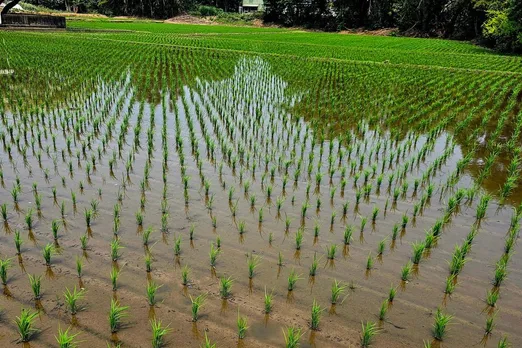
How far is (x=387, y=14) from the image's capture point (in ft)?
144

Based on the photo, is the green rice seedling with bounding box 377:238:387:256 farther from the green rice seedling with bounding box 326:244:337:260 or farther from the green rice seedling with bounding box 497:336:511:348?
the green rice seedling with bounding box 497:336:511:348

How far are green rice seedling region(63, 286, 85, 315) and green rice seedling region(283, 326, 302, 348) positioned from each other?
1552mm

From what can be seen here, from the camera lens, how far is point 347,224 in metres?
4.89

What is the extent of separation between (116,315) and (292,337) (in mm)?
1263

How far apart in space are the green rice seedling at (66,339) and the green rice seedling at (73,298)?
0.57ft

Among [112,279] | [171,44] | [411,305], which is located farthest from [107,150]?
[171,44]

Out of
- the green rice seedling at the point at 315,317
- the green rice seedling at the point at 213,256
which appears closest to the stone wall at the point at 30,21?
the green rice seedling at the point at 213,256

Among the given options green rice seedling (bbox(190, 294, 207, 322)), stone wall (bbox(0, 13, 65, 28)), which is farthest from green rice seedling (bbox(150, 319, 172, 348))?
stone wall (bbox(0, 13, 65, 28))

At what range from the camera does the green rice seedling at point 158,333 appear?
9.70 ft

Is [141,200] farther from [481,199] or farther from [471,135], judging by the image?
[471,135]

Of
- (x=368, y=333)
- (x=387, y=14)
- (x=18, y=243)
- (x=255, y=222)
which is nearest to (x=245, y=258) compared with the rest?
(x=255, y=222)

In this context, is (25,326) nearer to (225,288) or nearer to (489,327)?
(225,288)

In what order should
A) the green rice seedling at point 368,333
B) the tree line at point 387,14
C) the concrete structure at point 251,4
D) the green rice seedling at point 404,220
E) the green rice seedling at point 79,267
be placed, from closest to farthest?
the green rice seedling at point 368,333
the green rice seedling at point 79,267
the green rice seedling at point 404,220
the tree line at point 387,14
the concrete structure at point 251,4

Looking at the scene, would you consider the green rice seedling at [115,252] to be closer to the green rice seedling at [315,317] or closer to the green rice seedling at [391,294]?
the green rice seedling at [315,317]
